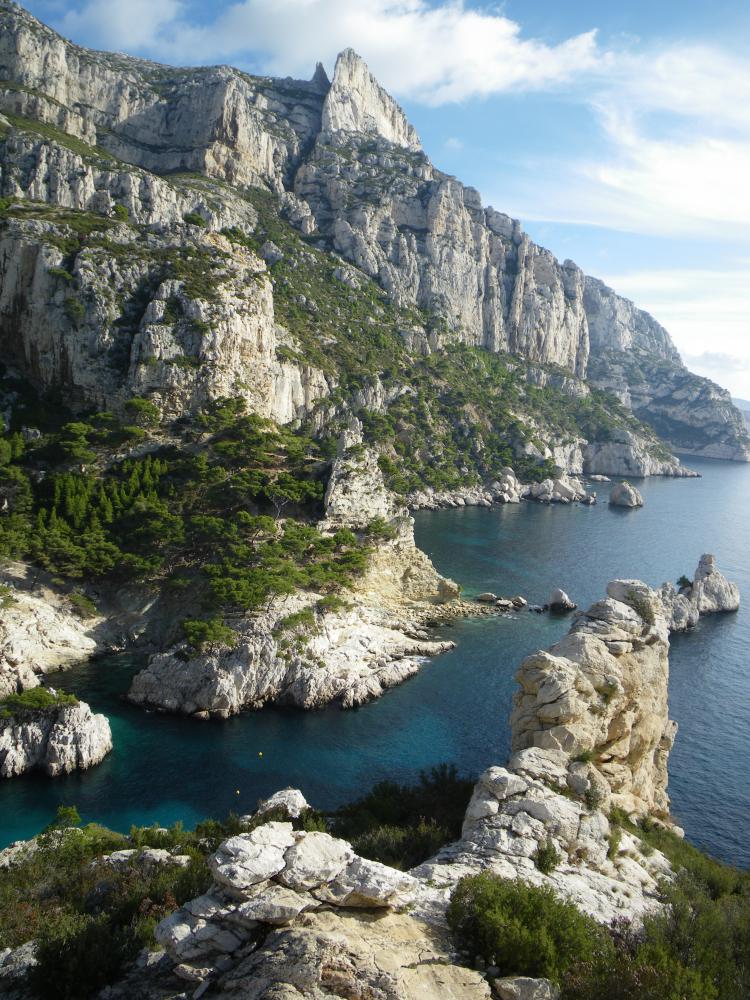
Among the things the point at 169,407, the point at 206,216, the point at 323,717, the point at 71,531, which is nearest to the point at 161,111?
the point at 206,216

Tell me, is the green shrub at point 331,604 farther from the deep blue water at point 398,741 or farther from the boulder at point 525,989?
the boulder at point 525,989

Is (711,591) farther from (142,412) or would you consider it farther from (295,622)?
(142,412)

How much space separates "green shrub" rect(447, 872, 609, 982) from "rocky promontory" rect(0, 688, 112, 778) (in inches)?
957

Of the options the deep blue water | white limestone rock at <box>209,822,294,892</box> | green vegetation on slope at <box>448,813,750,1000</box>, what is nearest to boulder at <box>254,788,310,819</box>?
green vegetation on slope at <box>448,813,750,1000</box>

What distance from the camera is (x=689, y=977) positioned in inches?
403

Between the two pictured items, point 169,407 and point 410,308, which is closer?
point 169,407

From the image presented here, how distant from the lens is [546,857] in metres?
15.0

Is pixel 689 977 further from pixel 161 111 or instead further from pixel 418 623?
pixel 161 111

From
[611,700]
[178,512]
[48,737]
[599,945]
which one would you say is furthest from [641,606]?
[178,512]

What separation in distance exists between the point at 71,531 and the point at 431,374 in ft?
269

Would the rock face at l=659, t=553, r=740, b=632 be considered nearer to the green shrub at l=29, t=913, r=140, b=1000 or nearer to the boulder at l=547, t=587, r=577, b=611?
the boulder at l=547, t=587, r=577, b=611

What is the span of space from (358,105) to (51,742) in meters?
155

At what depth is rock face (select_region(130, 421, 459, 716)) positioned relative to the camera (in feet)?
123

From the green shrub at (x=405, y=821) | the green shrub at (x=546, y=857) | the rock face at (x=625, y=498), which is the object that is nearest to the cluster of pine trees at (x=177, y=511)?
the green shrub at (x=405, y=821)
